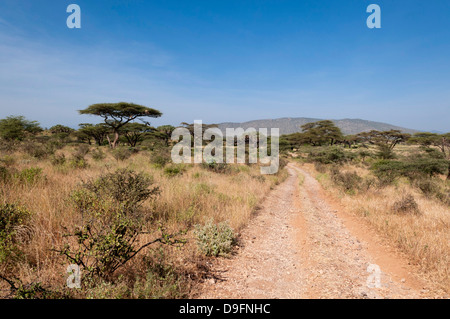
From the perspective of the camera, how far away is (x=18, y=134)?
26500mm

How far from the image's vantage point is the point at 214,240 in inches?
172

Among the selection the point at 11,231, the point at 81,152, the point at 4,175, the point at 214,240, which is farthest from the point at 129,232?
the point at 81,152

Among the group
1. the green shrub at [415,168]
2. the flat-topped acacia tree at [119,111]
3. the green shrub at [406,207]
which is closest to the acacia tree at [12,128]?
the flat-topped acacia tree at [119,111]

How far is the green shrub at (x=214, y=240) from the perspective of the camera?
14.0 feet

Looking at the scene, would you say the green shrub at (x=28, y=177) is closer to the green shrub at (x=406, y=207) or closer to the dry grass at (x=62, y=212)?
the dry grass at (x=62, y=212)

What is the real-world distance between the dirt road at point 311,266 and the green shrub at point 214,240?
0.79 feet

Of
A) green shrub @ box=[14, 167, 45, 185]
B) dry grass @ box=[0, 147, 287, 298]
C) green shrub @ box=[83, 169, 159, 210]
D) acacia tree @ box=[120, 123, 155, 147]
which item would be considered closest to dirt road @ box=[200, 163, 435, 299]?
dry grass @ box=[0, 147, 287, 298]

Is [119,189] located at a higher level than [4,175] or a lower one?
Result: lower

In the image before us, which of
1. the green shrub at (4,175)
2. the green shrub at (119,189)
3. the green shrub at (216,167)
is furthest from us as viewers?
the green shrub at (216,167)

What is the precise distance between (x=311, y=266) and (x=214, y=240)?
211 centimetres

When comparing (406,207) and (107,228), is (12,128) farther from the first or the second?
(406,207)

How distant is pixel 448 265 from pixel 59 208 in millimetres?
8036

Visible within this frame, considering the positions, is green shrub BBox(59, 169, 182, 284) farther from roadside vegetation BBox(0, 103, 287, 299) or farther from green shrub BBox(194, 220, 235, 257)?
green shrub BBox(194, 220, 235, 257)
